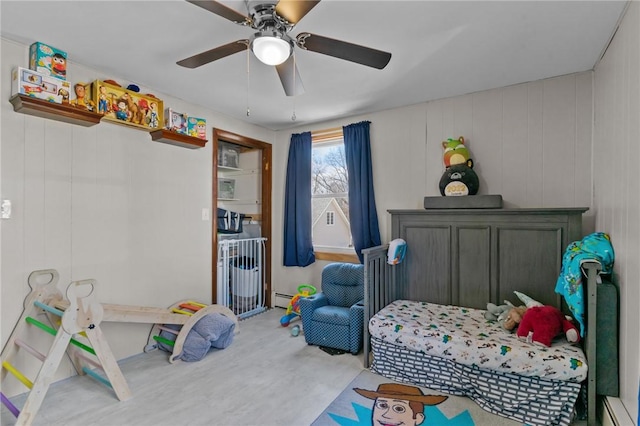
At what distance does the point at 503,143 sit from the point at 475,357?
1.83 m

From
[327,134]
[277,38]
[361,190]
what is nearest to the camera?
[277,38]

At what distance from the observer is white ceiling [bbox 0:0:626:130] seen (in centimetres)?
178

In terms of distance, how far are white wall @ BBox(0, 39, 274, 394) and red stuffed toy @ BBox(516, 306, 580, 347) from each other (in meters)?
2.86

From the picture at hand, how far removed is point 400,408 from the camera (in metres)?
2.06

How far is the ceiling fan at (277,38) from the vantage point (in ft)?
4.62

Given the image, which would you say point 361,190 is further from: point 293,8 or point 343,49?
point 293,8

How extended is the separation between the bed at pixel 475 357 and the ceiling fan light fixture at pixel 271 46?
61.2 inches

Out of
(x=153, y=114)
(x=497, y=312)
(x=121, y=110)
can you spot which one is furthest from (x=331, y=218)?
(x=121, y=110)

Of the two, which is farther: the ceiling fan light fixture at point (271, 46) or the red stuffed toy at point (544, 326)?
the red stuffed toy at point (544, 326)

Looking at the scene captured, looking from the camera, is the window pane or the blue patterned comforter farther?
the window pane

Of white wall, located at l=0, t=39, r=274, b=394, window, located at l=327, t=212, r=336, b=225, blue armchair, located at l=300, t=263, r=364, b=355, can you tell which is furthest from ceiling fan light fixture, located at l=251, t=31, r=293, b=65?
window, located at l=327, t=212, r=336, b=225

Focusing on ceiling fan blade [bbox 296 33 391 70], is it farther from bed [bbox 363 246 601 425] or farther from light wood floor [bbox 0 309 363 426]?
light wood floor [bbox 0 309 363 426]

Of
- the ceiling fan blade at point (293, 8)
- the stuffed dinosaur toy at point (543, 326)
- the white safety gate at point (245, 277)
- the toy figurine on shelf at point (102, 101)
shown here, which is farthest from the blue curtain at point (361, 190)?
the toy figurine on shelf at point (102, 101)

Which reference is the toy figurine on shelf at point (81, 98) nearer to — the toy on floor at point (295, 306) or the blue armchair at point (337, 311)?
the blue armchair at point (337, 311)
